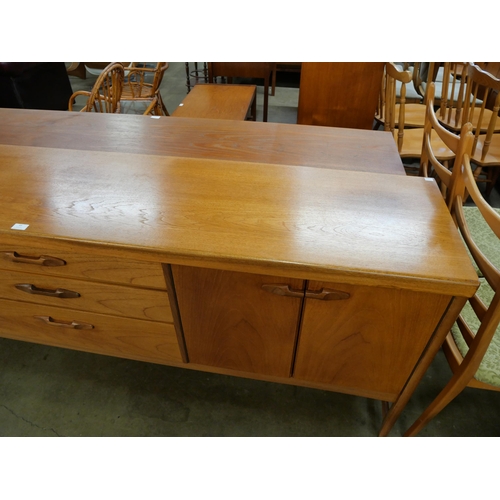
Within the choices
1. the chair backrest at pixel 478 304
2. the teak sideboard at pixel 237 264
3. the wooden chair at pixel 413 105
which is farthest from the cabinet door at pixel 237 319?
the wooden chair at pixel 413 105

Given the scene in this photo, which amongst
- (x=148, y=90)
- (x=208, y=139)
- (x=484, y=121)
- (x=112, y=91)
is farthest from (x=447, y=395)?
(x=148, y=90)

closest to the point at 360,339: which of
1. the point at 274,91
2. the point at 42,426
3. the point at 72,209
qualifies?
the point at 72,209

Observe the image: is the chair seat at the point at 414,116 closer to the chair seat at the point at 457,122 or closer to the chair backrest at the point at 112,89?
the chair seat at the point at 457,122

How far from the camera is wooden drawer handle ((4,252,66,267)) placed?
0.82 meters

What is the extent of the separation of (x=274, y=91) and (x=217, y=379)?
10.6 feet

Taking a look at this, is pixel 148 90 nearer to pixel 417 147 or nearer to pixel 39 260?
pixel 417 147

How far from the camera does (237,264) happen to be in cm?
69

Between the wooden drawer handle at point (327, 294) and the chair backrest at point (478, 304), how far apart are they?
282 millimetres

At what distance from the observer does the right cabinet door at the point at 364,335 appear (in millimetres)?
721

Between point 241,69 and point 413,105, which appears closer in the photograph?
point 413,105

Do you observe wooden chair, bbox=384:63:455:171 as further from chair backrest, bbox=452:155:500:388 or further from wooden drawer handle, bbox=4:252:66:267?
wooden drawer handle, bbox=4:252:66:267

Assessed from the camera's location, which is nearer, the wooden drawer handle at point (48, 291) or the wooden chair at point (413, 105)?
the wooden drawer handle at point (48, 291)

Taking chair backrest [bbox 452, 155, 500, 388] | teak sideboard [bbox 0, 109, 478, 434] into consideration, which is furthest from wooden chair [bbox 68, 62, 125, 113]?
chair backrest [bbox 452, 155, 500, 388]

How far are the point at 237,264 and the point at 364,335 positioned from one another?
0.36 m
